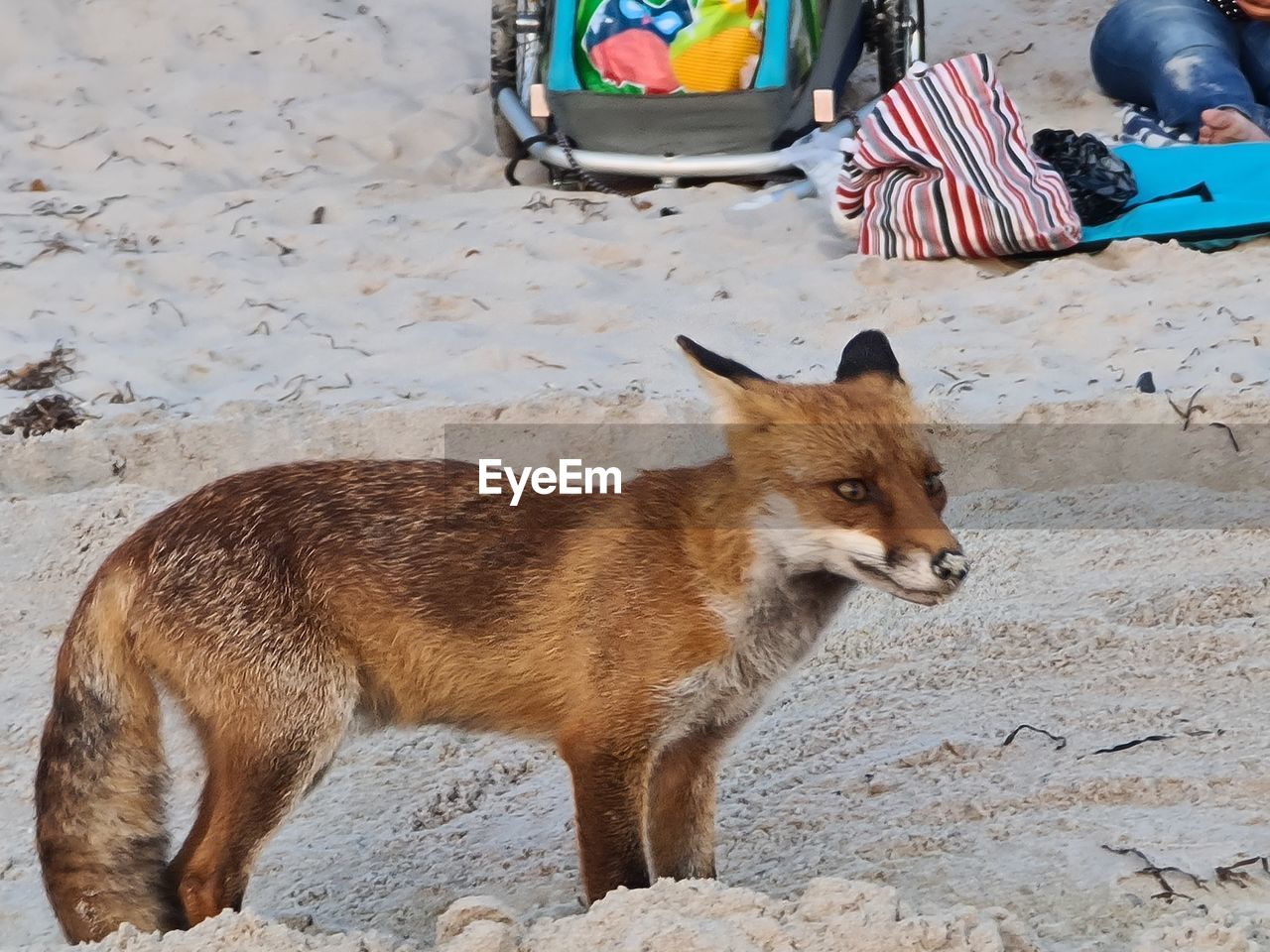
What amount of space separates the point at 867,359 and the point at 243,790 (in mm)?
1763

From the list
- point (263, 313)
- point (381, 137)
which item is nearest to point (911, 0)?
point (381, 137)

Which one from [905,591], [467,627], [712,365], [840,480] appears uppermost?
[712,365]

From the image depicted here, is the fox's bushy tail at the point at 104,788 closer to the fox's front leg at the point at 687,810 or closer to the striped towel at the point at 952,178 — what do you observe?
the fox's front leg at the point at 687,810

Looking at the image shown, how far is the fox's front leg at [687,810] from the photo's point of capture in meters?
3.62

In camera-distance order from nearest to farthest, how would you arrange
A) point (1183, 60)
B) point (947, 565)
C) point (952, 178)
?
→ point (947, 565) < point (952, 178) < point (1183, 60)

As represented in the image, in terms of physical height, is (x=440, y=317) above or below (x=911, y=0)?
below

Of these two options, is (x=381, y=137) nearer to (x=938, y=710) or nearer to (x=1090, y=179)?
(x=1090, y=179)

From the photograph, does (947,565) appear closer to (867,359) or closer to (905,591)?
(905,591)

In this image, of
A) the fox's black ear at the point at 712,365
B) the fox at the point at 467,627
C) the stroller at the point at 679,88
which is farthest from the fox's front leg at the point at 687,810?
the stroller at the point at 679,88

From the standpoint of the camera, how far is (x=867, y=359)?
3770mm

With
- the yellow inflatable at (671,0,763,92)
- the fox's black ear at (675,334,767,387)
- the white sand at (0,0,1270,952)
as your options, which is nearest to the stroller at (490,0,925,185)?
the yellow inflatable at (671,0,763,92)

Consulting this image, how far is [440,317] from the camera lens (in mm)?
6953

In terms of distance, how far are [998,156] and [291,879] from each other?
15.9 feet

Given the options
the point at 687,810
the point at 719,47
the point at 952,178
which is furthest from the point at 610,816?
the point at 719,47
